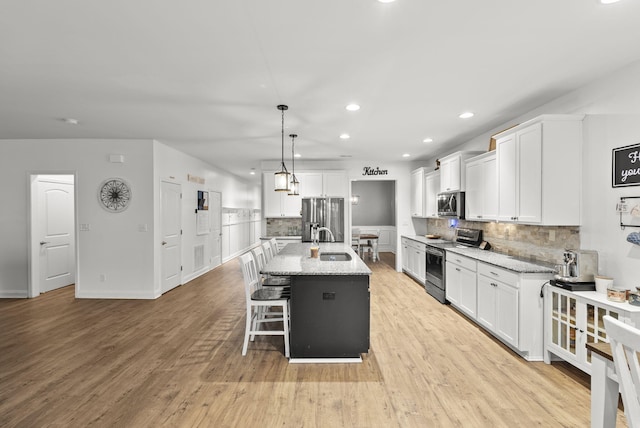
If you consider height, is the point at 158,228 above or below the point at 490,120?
below

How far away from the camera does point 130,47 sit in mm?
2355

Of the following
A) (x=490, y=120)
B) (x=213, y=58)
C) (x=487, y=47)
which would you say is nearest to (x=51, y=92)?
(x=213, y=58)

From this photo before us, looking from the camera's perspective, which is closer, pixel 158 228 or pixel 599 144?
pixel 599 144

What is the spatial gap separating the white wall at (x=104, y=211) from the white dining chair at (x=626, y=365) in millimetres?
5589

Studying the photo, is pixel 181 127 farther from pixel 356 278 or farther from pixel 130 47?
pixel 356 278

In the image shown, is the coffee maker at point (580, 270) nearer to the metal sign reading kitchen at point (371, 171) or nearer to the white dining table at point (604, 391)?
the white dining table at point (604, 391)

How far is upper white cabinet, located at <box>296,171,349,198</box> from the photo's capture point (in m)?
7.16

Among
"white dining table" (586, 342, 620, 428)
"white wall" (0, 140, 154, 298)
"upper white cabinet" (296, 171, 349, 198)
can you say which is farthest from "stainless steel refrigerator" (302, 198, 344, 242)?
"white dining table" (586, 342, 620, 428)

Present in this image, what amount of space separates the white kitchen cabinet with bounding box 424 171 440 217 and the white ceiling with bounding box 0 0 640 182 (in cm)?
187

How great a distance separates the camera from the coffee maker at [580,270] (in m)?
2.81

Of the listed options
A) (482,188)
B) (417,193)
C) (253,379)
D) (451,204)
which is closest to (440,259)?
(451,204)

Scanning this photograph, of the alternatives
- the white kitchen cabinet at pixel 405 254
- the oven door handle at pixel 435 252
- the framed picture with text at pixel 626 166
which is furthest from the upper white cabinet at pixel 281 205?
the framed picture with text at pixel 626 166

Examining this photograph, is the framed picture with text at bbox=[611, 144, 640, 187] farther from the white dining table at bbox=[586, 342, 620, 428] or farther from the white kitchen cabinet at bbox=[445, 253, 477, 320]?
the white dining table at bbox=[586, 342, 620, 428]

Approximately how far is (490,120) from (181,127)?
13.7 ft
